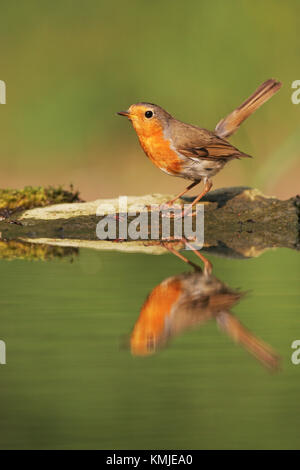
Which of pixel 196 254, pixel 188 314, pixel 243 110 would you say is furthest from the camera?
pixel 243 110

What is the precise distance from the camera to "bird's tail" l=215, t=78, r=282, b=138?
8.06 m

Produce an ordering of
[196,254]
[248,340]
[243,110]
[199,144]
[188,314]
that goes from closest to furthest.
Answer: [248,340] → [188,314] → [196,254] → [199,144] → [243,110]

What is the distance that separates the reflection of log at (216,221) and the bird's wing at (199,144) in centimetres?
47

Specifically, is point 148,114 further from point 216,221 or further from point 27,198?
point 27,198

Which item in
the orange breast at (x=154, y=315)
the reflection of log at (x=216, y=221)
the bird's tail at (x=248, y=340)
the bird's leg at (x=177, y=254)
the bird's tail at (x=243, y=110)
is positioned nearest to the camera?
the bird's tail at (x=248, y=340)

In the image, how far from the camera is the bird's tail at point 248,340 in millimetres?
3246

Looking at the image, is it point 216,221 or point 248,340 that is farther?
point 216,221

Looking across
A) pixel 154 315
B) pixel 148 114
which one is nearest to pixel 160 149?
pixel 148 114

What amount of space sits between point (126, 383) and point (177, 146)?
4.39 m

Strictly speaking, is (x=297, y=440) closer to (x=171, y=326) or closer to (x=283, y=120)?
(x=171, y=326)

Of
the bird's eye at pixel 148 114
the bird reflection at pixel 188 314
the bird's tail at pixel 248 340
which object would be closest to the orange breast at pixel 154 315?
the bird reflection at pixel 188 314

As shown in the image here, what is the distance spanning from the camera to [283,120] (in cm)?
1142

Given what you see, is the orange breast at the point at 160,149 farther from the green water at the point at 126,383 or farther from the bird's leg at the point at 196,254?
the green water at the point at 126,383

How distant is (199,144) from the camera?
24.0 feet
